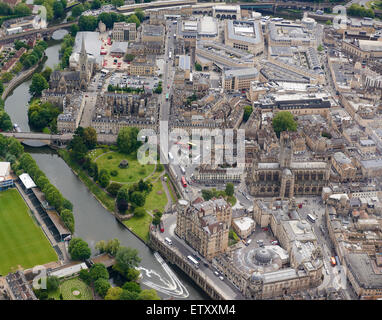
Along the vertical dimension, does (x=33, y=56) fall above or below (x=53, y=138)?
above

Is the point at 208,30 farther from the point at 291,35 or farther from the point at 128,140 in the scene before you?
the point at 128,140

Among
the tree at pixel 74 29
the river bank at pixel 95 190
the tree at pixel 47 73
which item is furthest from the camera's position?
the tree at pixel 74 29

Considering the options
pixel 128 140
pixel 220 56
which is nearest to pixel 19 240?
pixel 128 140

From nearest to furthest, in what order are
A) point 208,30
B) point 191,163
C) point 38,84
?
point 191,163 → point 38,84 → point 208,30

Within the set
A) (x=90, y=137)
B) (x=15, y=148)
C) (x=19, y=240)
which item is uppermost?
(x=90, y=137)

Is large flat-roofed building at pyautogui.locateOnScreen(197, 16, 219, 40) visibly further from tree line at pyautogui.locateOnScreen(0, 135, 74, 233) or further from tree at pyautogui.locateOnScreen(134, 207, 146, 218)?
tree at pyautogui.locateOnScreen(134, 207, 146, 218)

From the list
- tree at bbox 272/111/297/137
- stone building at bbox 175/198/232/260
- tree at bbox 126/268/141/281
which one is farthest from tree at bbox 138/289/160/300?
tree at bbox 272/111/297/137

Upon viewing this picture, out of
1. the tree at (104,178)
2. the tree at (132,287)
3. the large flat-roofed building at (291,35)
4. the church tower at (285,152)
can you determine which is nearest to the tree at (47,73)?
the tree at (104,178)

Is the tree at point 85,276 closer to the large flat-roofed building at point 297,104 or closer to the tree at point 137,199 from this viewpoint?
the tree at point 137,199
